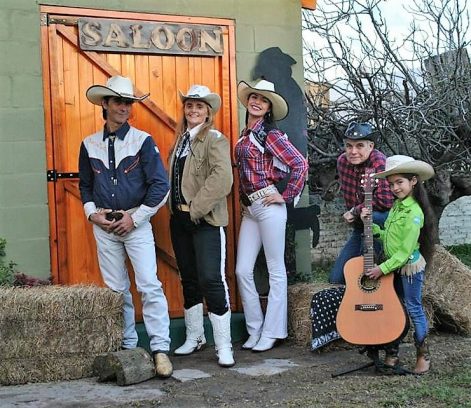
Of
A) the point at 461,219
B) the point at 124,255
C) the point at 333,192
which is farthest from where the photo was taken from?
the point at 461,219

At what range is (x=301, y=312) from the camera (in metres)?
6.52

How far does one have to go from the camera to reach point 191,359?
608 cm

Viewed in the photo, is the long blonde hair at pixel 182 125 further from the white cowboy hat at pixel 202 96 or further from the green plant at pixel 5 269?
the green plant at pixel 5 269

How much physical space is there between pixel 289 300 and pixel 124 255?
1.59 m

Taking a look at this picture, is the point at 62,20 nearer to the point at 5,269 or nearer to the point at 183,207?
the point at 183,207

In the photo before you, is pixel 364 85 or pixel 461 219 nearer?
pixel 364 85

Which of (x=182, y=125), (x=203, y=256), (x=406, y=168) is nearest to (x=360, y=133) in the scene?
(x=406, y=168)

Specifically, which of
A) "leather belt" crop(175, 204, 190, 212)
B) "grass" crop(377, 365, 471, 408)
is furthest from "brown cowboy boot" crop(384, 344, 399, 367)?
"leather belt" crop(175, 204, 190, 212)

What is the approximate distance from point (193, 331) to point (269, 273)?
80 centimetres

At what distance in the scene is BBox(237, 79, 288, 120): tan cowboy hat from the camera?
6316 mm

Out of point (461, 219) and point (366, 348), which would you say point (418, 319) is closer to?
point (366, 348)

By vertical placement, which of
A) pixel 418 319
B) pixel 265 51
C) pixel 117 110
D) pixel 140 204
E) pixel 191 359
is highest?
pixel 265 51

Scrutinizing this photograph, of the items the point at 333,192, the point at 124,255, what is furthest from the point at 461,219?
the point at 124,255

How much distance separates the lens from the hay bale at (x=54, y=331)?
5.30 m
